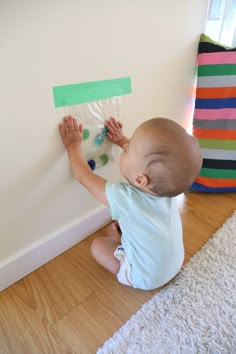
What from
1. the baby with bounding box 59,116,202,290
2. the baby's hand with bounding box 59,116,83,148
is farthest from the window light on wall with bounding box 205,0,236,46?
the baby's hand with bounding box 59,116,83,148

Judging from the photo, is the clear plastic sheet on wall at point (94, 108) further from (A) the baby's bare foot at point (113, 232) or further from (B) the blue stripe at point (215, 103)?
(B) the blue stripe at point (215, 103)

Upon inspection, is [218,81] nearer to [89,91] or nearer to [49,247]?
[89,91]

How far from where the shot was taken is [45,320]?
0.71m

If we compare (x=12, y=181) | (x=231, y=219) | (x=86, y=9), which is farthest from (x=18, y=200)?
(x=231, y=219)

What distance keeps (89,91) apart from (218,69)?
0.63 metres

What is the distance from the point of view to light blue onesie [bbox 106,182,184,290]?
0.64 meters

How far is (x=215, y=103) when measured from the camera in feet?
3.65

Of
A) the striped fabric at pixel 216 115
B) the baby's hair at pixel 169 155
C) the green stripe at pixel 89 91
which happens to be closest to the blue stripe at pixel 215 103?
the striped fabric at pixel 216 115

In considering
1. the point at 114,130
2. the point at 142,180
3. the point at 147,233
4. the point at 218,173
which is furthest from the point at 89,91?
the point at 218,173

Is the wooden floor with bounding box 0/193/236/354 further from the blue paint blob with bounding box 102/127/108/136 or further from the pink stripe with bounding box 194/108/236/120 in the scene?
the pink stripe with bounding box 194/108/236/120

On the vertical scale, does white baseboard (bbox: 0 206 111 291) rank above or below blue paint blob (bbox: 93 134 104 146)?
below

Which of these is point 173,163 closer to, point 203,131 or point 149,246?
point 149,246

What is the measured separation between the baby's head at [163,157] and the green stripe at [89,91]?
238mm

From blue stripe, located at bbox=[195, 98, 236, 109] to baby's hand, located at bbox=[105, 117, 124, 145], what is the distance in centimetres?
47
